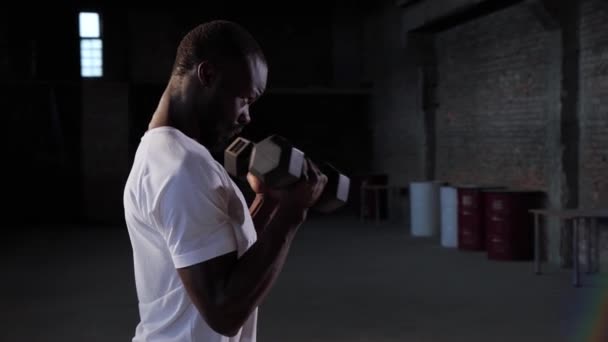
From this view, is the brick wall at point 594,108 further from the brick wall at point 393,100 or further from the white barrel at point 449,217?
the brick wall at point 393,100

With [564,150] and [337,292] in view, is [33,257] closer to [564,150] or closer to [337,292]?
[337,292]

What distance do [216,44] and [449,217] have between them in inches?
323

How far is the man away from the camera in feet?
4.06

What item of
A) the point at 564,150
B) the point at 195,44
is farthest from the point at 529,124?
the point at 195,44

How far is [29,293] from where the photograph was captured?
21.9 feet

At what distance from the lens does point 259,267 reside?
1.29m

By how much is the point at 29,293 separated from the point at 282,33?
9.78 m

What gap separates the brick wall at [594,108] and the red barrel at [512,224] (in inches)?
26.8

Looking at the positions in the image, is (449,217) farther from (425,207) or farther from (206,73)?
(206,73)

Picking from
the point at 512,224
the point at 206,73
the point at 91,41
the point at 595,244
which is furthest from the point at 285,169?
the point at 91,41

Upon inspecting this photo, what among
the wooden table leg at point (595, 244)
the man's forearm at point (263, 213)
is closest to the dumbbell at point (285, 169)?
the man's forearm at point (263, 213)

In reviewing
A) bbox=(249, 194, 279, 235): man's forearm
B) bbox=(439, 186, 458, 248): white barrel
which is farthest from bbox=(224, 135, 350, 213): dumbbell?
bbox=(439, 186, 458, 248): white barrel

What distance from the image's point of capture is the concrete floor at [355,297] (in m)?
5.16

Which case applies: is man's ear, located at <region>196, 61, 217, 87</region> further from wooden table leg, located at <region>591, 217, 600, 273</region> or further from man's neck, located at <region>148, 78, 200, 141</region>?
wooden table leg, located at <region>591, 217, 600, 273</region>
